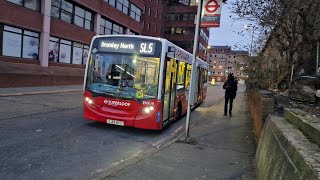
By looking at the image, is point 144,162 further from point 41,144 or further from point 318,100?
point 318,100

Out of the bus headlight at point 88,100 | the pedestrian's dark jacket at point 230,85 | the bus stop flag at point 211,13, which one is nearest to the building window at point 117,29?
the pedestrian's dark jacket at point 230,85

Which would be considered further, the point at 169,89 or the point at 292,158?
the point at 169,89

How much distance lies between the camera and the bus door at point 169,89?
32.6 feet

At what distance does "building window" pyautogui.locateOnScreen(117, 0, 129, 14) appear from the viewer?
37.8m

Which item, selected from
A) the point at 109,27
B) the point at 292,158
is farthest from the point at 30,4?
the point at 292,158

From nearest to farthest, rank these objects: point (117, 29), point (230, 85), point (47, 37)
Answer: point (230, 85) → point (47, 37) → point (117, 29)

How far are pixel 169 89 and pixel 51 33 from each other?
723 inches

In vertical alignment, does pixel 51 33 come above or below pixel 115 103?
above

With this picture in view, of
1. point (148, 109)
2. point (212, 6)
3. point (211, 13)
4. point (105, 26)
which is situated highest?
point (105, 26)

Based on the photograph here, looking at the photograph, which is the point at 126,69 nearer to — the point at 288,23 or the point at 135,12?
the point at 288,23

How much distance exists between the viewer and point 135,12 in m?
43.2

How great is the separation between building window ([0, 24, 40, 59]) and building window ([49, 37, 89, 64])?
1.98 meters

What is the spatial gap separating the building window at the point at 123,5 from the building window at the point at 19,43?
14954 millimetres

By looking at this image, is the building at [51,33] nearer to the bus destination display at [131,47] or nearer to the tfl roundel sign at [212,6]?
the bus destination display at [131,47]
